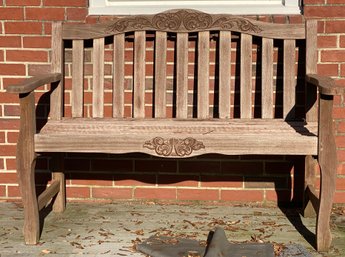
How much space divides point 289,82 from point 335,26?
1.60ft

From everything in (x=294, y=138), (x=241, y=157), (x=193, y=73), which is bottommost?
(x=241, y=157)

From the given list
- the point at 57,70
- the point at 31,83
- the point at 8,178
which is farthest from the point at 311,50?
the point at 8,178

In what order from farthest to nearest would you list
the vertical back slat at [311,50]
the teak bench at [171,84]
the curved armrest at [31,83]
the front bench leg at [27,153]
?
1. the vertical back slat at [311,50]
2. the teak bench at [171,84]
3. the front bench leg at [27,153]
4. the curved armrest at [31,83]

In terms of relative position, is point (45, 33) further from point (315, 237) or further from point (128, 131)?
point (315, 237)

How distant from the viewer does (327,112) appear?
2.78 meters

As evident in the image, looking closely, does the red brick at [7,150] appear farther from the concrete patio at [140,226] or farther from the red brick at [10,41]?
the red brick at [10,41]

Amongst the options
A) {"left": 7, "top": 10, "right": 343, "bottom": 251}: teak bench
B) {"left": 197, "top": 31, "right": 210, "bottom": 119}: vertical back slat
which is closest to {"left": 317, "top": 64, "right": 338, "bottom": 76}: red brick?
{"left": 7, "top": 10, "right": 343, "bottom": 251}: teak bench

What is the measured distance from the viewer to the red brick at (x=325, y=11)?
3.49 m

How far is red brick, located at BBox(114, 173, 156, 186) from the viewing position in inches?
149

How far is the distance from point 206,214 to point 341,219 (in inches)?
33.4

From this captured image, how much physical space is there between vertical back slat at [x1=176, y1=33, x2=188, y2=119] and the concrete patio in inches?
26.3

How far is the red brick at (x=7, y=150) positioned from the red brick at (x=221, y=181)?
131cm

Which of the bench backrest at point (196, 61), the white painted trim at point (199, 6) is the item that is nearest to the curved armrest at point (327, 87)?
the bench backrest at point (196, 61)

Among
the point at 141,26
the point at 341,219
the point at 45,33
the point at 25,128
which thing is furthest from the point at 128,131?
the point at 341,219
